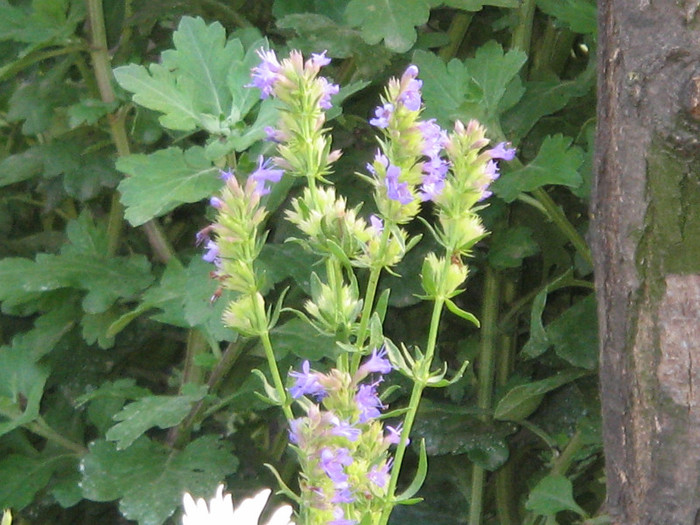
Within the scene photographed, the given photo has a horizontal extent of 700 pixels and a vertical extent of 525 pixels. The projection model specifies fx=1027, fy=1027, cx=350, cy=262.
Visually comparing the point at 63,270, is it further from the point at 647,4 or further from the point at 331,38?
the point at 647,4

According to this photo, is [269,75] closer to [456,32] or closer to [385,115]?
[385,115]

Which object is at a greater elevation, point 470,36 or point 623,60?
point 470,36

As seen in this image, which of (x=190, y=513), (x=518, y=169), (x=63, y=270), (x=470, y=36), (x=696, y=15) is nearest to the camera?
(x=190, y=513)

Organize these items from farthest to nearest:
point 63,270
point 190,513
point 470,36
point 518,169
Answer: point 470,36 < point 63,270 < point 518,169 < point 190,513

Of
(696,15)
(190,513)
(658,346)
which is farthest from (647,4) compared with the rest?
(190,513)

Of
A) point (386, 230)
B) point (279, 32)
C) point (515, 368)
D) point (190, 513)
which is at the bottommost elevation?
point (190, 513)

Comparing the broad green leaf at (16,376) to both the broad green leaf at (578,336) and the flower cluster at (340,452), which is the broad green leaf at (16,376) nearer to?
the broad green leaf at (578,336)

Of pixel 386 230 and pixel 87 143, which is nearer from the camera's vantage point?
pixel 386 230

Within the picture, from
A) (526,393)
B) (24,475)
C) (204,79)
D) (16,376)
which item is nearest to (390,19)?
(204,79)
